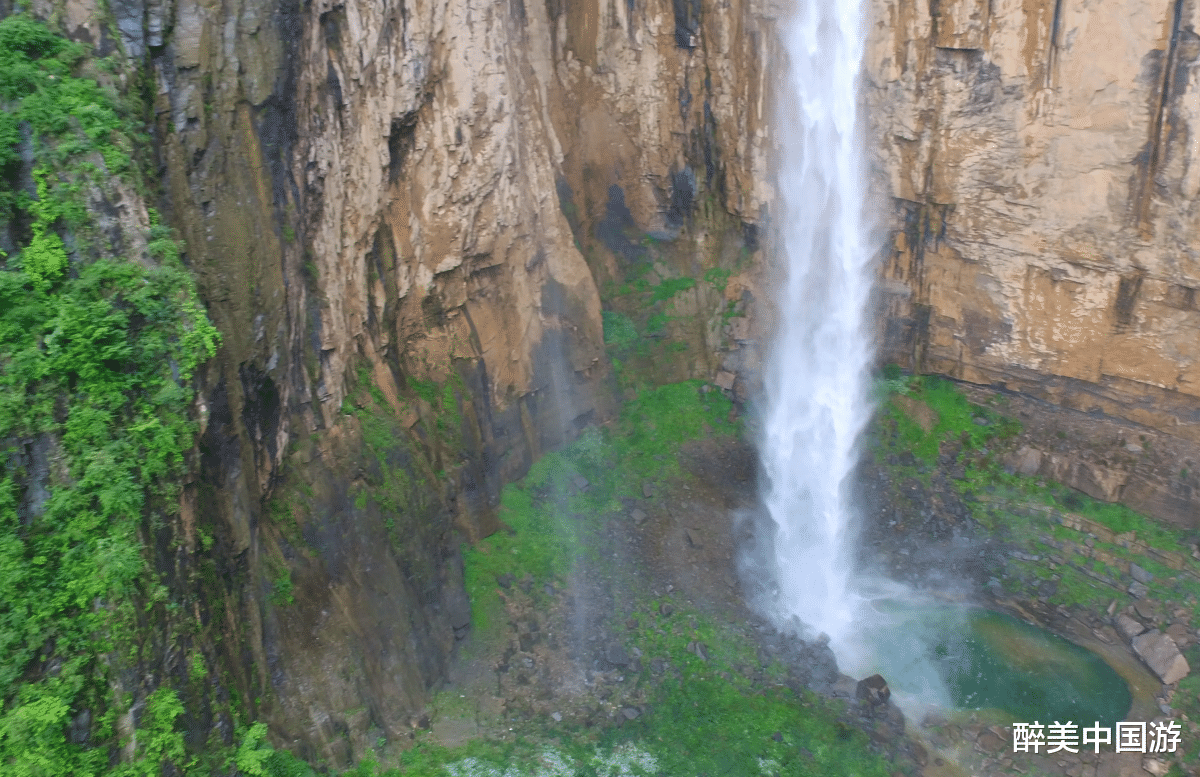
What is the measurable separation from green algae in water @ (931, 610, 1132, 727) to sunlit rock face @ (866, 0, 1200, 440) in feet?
14.7

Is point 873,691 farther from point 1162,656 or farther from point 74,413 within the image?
point 74,413

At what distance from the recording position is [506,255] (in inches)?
668

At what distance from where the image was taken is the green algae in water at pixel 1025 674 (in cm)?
1512

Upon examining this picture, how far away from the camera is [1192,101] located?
14727mm

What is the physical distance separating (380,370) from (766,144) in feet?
30.9

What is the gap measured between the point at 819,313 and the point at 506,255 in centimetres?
690

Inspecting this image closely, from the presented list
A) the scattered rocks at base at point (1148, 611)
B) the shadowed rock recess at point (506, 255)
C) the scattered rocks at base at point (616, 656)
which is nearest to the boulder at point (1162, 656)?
the scattered rocks at base at point (1148, 611)

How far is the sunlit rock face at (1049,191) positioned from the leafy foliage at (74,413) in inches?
536

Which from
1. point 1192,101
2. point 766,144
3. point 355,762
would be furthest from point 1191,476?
point 355,762

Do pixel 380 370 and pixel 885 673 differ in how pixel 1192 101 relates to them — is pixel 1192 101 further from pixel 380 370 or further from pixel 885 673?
pixel 380 370

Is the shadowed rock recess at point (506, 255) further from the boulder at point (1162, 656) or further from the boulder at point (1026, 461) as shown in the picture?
the boulder at point (1162, 656)

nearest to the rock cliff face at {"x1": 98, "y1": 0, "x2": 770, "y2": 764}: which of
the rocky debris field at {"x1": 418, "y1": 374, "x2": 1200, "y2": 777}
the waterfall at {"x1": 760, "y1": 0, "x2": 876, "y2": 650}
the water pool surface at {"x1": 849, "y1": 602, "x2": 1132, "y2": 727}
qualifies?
the waterfall at {"x1": 760, "y1": 0, "x2": 876, "y2": 650}

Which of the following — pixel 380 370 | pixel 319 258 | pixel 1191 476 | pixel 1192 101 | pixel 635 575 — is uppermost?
pixel 1192 101

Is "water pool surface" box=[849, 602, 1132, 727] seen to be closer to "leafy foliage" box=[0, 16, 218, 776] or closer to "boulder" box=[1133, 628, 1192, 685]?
"boulder" box=[1133, 628, 1192, 685]
